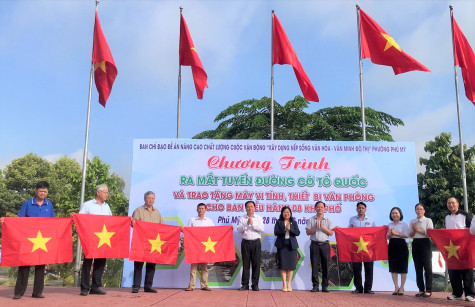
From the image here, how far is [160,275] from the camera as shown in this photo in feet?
23.4

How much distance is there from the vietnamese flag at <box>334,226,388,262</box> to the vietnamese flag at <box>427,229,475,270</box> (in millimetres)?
866

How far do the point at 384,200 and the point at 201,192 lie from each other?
3.20m

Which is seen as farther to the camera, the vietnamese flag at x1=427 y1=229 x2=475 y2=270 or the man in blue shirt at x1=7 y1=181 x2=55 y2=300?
the vietnamese flag at x1=427 y1=229 x2=475 y2=270

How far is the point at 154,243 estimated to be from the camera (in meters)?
6.27

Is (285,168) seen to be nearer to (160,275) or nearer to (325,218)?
(325,218)

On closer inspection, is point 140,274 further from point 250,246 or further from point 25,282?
point 250,246

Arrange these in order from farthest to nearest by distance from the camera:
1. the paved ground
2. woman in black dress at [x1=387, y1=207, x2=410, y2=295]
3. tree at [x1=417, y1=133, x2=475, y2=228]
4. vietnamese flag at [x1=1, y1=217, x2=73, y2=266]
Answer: tree at [x1=417, y1=133, x2=475, y2=228], woman in black dress at [x1=387, y1=207, x2=410, y2=295], vietnamese flag at [x1=1, y1=217, x2=73, y2=266], the paved ground

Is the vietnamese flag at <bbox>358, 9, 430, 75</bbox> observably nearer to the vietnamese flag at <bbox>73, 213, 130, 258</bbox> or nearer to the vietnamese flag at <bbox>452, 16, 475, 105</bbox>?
the vietnamese flag at <bbox>452, 16, 475, 105</bbox>

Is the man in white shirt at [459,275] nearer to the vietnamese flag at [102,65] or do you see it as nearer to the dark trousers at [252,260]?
the dark trousers at [252,260]

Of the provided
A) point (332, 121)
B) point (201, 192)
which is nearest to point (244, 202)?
point (201, 192)

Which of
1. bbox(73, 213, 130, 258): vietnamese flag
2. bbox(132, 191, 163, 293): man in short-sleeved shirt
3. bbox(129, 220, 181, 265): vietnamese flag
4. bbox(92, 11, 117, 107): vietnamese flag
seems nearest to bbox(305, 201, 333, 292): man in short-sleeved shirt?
bbox(129, 220, 181, 265): vietnamese flag

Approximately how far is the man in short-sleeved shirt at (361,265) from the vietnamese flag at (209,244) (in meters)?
1.93

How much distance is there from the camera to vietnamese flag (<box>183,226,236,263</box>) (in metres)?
6.45

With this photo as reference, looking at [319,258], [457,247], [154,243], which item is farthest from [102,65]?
[457,247]
